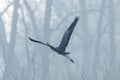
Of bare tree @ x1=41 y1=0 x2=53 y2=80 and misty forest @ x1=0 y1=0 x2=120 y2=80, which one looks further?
misty forest @ x1=0 y1=0 x2=120 y2=80

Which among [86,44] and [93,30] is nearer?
[86,44]

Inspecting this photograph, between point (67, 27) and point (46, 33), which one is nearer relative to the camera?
point (46, 33)

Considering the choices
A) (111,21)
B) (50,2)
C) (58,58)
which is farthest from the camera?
Result: (58,58)

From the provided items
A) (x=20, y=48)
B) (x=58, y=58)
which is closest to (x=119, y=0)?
(x=58, y=58)

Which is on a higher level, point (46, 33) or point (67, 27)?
point (46, 33)

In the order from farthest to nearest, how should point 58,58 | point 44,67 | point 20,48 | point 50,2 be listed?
point 20,48 < point 58,58 < point 50,2 < point 44,67

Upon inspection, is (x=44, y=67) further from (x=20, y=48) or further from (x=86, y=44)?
(x=20, y=48)

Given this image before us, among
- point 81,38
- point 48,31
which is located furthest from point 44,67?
point 81,38

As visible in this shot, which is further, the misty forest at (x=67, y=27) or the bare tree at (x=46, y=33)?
the misty forest at (x=67, y=27)

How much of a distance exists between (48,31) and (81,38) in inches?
196

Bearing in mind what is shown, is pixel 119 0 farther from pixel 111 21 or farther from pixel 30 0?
pixel 30 0

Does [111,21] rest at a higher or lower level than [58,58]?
higher

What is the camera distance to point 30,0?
29172 mm

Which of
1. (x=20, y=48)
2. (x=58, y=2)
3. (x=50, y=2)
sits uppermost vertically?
(x=50, y=2)
